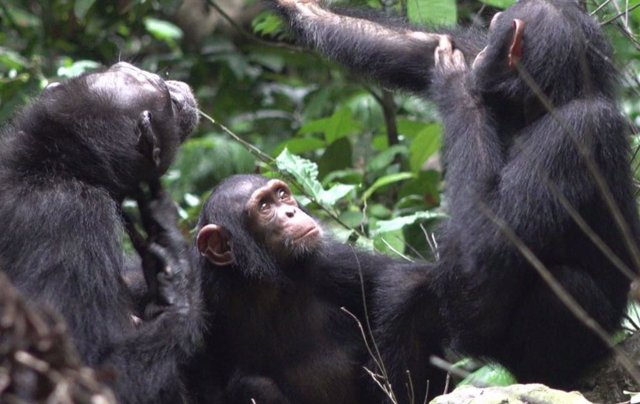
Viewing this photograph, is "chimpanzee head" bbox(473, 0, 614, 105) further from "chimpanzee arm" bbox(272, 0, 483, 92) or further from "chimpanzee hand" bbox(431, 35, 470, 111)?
"chimpanzee arm" bbox(272, 0, 483, 92)

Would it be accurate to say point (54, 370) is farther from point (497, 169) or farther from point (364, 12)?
point (364, 12)

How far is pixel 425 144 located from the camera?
8.34 meters

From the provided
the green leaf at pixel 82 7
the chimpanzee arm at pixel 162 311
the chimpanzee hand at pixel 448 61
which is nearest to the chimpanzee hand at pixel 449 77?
the chimpanzee hand at pixel 448 61

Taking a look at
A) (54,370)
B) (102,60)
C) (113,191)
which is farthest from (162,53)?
(54,370)

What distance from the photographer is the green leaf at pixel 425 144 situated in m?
8.34

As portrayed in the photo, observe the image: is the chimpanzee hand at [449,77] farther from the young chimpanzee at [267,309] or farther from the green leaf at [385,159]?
the green leaf at [385,159]

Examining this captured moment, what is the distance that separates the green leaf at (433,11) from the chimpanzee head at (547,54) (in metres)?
1.27

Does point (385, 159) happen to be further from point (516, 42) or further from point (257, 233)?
point (516, 42)

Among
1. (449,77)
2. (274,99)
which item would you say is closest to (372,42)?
(449,77)

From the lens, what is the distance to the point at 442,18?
7180 millimetres

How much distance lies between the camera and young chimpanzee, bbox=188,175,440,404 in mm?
5918

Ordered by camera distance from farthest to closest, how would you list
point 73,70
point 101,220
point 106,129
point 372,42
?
point 73,70 → point 372,42 → point 106,129 → point 101,220

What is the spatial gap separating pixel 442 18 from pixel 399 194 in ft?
5.92

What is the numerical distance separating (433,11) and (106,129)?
2479 mm
